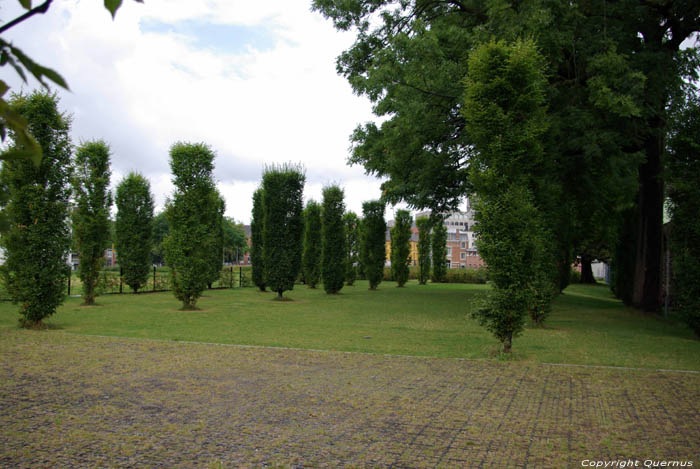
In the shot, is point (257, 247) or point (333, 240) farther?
point (257, 247)

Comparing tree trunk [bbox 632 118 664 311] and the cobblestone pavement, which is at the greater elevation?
tree trunk [bbox 632 118 664 311]

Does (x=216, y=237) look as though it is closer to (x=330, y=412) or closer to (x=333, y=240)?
(x=333, y=240)

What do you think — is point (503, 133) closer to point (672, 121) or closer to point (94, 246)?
point (672, 121)

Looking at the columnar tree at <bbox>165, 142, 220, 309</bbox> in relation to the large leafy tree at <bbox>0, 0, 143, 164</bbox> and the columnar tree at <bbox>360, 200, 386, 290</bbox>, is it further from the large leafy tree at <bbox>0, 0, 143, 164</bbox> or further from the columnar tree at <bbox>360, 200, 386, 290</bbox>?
the large leafy tree at <bbox>0, 0, 143, 164</bbox>

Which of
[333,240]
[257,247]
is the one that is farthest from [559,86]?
[257,247]

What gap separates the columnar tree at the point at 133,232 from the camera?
82.6 ft

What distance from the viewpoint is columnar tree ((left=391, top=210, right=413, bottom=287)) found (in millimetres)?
37206

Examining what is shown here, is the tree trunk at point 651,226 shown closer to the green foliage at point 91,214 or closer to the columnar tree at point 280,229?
the columnar tree at point 280,229

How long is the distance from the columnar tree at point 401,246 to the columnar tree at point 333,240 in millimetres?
10396

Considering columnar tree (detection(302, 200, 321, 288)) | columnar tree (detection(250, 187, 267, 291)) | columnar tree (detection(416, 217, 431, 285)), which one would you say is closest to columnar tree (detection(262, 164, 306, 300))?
columnar tree (detection(250, 187, 267, 291))

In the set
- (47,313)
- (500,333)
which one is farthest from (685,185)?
(47,313)

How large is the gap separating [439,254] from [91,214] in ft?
98.8

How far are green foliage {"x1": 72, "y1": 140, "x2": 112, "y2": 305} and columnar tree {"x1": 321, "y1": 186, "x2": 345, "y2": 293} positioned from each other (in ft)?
36.5

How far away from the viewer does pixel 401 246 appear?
37812 millimetres
